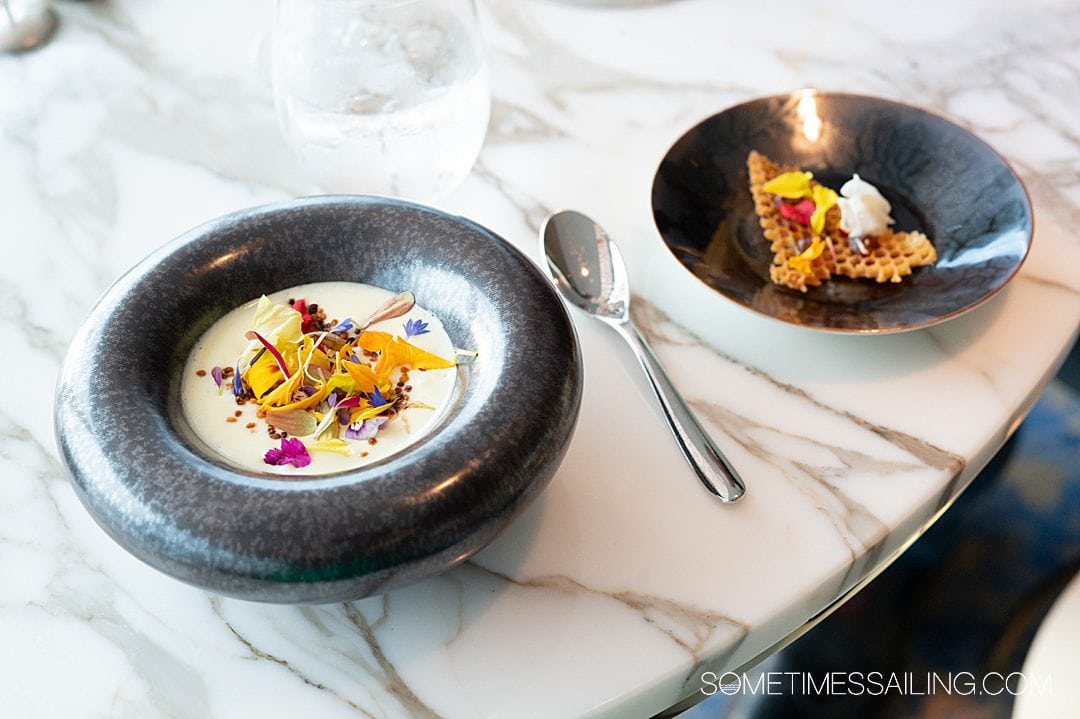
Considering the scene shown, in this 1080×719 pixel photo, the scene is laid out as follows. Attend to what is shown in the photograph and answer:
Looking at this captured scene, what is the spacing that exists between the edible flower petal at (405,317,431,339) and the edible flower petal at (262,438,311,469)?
10 centimetres

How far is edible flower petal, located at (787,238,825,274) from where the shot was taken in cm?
75

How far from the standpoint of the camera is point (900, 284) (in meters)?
0.74

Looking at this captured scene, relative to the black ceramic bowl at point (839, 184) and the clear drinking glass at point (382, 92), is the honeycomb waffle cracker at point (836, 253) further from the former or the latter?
the clear drinking glass at point (382, 92)

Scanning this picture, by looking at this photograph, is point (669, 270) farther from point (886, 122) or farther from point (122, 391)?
point (122, 391)

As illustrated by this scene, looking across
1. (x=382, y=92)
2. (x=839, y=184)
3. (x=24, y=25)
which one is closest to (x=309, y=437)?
(x=382, y=92)

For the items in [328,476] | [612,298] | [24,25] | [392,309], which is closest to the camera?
[328,476]

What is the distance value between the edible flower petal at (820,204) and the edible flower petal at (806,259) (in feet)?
0.08

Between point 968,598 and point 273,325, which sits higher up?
point 273,325

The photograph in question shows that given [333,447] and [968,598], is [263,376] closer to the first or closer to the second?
[333,447]

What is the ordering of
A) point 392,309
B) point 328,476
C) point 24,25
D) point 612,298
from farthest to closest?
point 24,25 < point 612,298 < point 392,309 < point 328,476

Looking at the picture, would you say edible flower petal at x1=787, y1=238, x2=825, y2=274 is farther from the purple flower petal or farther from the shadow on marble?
the shadow on marble

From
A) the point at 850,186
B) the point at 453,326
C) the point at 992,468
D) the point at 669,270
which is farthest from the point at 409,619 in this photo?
the point at 992,468

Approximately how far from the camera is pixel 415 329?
604 millimetres

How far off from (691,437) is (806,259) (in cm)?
18
